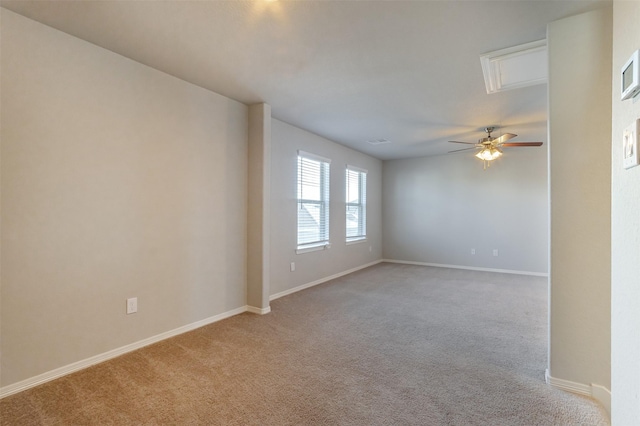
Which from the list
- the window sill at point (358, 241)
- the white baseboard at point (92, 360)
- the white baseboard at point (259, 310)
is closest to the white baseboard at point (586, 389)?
Answer: the white baseboard at point (259, 310)

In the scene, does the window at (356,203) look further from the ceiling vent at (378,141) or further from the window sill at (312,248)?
the window sill at (312,248)

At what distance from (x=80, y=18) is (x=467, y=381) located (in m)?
3.71

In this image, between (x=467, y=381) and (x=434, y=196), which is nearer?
(x=467, y=381)

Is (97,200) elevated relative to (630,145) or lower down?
lower down

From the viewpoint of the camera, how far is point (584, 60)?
1.98 metres

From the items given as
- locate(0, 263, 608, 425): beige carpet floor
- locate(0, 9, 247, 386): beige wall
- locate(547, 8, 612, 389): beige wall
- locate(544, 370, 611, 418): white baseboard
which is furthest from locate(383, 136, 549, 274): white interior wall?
locate(0, 9, 247, 386): beige wall

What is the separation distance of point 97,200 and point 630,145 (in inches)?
125

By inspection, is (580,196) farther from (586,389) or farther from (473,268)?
(473,268)

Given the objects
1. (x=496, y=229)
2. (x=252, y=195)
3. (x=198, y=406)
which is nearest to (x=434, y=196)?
(x=496, y=229)

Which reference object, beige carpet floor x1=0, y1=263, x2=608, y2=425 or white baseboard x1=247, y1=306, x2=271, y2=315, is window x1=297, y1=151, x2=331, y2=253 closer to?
white baseboard x1=247, y1=306, x2=271, y2=315

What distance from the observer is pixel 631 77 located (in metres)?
1.03

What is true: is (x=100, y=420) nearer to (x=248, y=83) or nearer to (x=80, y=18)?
(x=80, y=18)

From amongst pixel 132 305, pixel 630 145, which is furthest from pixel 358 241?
pixel 630 145

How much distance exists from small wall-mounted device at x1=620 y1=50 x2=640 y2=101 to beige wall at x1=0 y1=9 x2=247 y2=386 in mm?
3137
